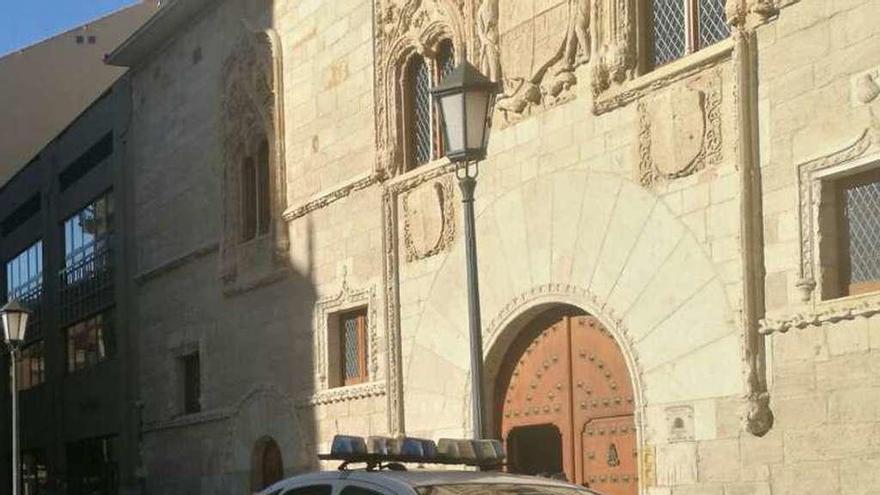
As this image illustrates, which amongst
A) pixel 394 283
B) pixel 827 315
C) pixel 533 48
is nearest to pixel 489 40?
pixel 533 48

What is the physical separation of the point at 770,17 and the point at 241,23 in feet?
39.3

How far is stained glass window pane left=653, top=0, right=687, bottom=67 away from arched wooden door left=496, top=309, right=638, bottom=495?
2.63 m

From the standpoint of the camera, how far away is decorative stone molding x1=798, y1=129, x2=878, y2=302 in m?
12.3

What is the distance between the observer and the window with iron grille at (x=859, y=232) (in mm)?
12164

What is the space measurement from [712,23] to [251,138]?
34.0ft

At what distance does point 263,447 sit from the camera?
886 inches

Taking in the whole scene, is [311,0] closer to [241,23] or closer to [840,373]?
[241,23]

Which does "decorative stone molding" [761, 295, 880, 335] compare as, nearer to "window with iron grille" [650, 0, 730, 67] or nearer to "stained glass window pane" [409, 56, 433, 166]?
"window with iron grille" [650, 0, 730, 67]

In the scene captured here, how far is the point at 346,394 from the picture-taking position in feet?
65.6

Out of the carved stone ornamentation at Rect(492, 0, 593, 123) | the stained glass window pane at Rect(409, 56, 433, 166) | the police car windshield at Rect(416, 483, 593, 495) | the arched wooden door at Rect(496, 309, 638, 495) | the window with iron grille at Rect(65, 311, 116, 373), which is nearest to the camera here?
the police car windshield at Rect(416, 483, 593, 495)

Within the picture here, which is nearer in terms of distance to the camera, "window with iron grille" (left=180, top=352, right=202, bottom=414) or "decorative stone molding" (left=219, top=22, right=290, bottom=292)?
"decorative stone molding" (left=219, top=22, right=290, bottom=292)

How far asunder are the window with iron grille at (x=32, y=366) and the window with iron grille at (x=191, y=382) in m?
12.3

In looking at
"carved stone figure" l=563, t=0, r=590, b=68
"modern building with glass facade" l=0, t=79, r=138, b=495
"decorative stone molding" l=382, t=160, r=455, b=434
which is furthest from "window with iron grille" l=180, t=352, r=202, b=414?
"carved stone figure" l=563, t=0, r=590, b=68

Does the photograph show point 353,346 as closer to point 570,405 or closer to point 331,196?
point 331,196
